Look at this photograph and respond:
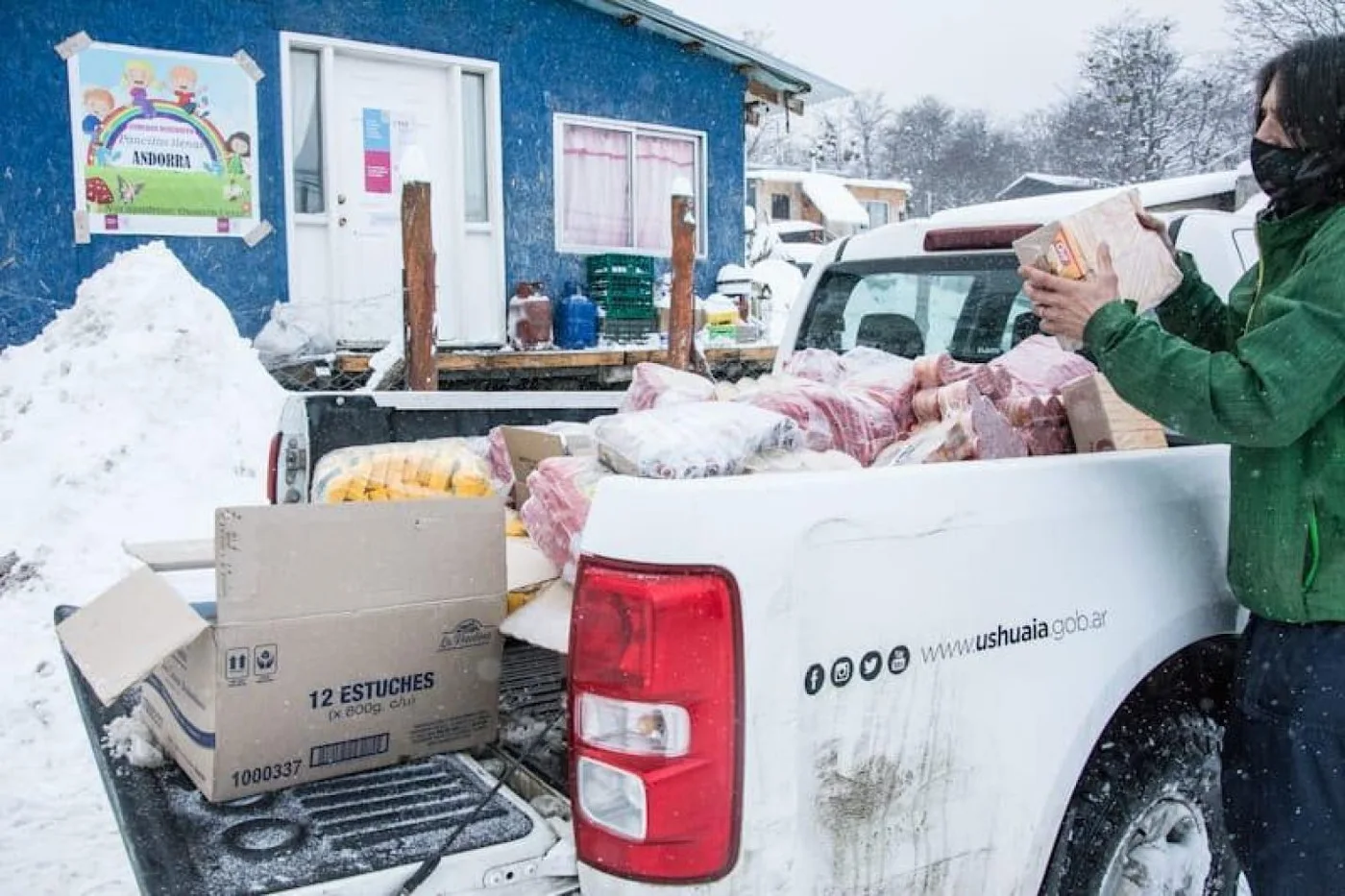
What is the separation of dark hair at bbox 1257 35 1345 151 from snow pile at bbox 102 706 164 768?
8.69 feet

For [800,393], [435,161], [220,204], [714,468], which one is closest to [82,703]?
[714,468]

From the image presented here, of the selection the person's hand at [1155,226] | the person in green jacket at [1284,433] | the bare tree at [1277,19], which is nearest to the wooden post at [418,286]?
the person's hand at [1155,226]

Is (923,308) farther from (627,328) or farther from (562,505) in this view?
(627,328)

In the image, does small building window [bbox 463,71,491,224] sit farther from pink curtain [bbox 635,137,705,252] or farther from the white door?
pink curtain [bbox 635,137,705,252]

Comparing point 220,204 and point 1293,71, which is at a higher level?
point 220,204

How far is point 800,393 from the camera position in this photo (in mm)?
3006

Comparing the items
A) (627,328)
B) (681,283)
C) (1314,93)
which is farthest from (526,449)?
(627,328)

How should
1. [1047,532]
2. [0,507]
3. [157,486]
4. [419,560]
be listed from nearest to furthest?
1. [1047,532]
2. [419,560]
3. [0,507]
4. [157,486]

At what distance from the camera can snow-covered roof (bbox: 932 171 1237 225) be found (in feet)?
12.2

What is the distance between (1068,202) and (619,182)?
9.18 metres

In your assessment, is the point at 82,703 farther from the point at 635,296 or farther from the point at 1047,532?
the point at 635,296

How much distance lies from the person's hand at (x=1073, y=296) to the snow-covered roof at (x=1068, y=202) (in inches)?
43.3

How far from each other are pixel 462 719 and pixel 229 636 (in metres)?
0.53

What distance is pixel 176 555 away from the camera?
2.96 meters
